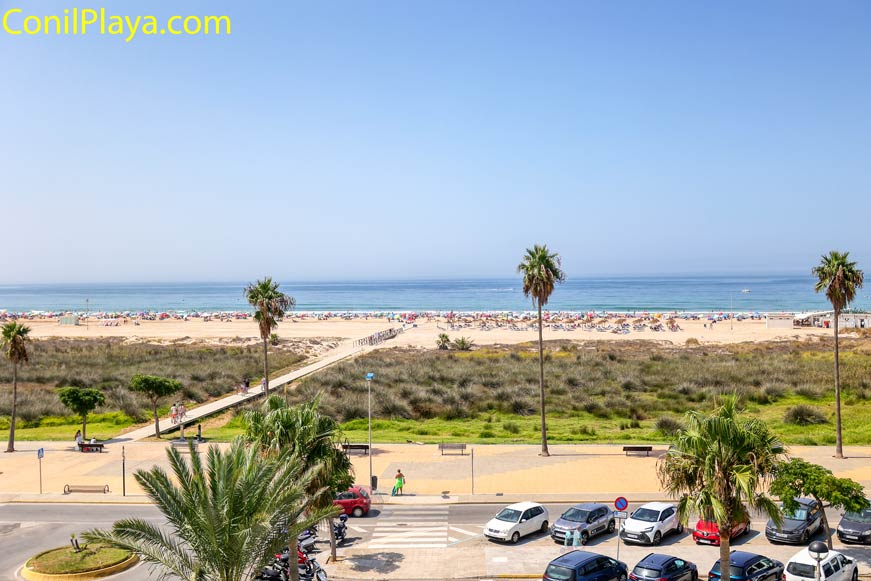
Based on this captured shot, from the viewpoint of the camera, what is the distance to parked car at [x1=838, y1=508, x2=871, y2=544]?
923 inches

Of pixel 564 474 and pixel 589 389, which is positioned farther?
pixel 589 389

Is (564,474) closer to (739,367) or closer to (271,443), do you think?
(271,443)

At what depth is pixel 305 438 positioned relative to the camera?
19.7 m

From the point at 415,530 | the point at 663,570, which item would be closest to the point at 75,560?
the point at 415,530

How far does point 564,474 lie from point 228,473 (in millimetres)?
20655

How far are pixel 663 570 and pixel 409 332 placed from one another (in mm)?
96623

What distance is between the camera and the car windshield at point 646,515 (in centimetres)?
2444

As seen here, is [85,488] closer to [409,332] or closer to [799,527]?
[799,527]

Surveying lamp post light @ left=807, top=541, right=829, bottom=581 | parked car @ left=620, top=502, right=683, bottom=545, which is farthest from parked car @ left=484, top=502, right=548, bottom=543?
lamp post light @ left=807, top=541, right=829, bottom=581

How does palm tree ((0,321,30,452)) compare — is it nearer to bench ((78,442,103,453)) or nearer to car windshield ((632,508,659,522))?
bench ((78,442,103,453))

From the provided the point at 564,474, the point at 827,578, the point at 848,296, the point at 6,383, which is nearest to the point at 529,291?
the point at 564,474

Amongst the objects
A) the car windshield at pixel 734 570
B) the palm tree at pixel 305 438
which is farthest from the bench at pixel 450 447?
the car windshield at pixel 734 570

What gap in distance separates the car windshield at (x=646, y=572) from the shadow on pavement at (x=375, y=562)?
7.13 metres

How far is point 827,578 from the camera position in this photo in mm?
19234
